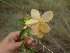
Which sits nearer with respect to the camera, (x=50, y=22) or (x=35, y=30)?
(x=35, y=30)

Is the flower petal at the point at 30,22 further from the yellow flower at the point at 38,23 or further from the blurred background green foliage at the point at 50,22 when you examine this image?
the blurred background green foliage at the point at 50,22

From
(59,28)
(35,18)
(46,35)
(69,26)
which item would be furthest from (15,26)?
(35,18)

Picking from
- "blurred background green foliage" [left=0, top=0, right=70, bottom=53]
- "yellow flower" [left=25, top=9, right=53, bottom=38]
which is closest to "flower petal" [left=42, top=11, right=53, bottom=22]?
"yellow flower" [left=25, top=9, right=53, bottom=38]

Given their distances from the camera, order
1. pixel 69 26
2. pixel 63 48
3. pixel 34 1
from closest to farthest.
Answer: pixel 63 48
pixel 69 26
pixel 34 1

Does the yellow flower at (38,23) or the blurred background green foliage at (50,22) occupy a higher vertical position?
the blurred background green foliage at (50,22)

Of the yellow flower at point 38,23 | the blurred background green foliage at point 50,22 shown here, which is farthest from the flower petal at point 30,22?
the blurred background green foliage at point 50,22

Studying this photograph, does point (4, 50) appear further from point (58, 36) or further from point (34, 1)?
point (34, 1)

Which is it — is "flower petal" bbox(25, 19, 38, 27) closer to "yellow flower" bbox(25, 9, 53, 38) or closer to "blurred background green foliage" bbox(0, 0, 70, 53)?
"yellow flower" bbox(25, 9, 53, 38)

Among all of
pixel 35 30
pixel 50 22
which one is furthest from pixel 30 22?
pixel 50 22

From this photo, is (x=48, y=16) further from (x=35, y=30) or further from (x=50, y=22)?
(x=50, y=22)
